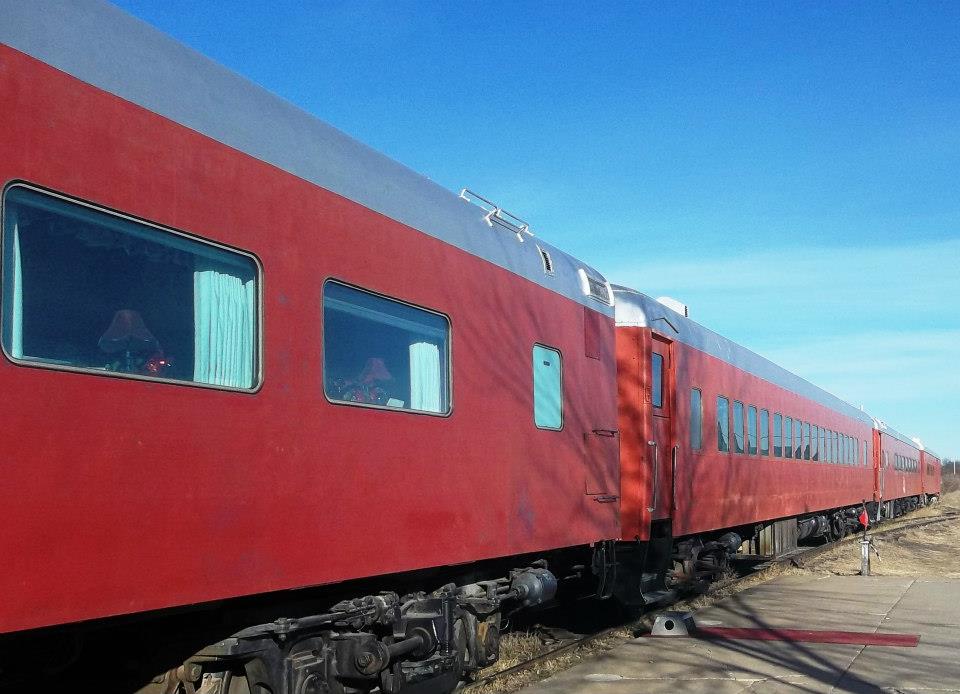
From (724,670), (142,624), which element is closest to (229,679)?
(142,624)

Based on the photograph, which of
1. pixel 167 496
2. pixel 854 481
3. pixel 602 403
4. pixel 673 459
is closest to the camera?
pixel 167 496

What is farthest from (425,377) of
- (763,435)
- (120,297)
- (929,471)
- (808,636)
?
(929,471)

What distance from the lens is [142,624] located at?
185 inches

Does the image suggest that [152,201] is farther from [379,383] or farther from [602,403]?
[602,403]

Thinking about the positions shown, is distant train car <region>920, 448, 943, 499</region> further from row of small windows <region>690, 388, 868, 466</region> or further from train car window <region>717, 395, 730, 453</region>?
train car window <region>717, 395, 730, 453</region>

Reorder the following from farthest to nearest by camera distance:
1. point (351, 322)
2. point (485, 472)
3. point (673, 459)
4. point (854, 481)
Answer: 1. point (854, 481)
2. point (673, 459)
3. point (485, 472)
4. point (351, 322)

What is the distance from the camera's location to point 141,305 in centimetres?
420

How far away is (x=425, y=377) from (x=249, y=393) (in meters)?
1.76

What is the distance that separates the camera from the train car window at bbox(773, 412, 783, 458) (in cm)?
1652

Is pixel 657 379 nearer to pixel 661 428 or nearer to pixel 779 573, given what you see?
pixel 661 428

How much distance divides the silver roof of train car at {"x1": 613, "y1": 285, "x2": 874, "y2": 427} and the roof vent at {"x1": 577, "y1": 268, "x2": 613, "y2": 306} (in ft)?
1.32

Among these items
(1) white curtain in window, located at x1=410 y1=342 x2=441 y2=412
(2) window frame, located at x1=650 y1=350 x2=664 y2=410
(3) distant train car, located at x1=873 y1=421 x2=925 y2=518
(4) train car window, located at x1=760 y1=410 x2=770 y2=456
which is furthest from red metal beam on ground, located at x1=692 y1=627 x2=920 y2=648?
(3) distant train car, located at x1=873 y1=421 x2=925 y2=518

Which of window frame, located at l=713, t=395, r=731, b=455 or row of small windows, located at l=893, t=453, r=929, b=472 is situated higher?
window frame, located at l=713, t=395, r=731, b=455

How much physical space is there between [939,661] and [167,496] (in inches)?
281
